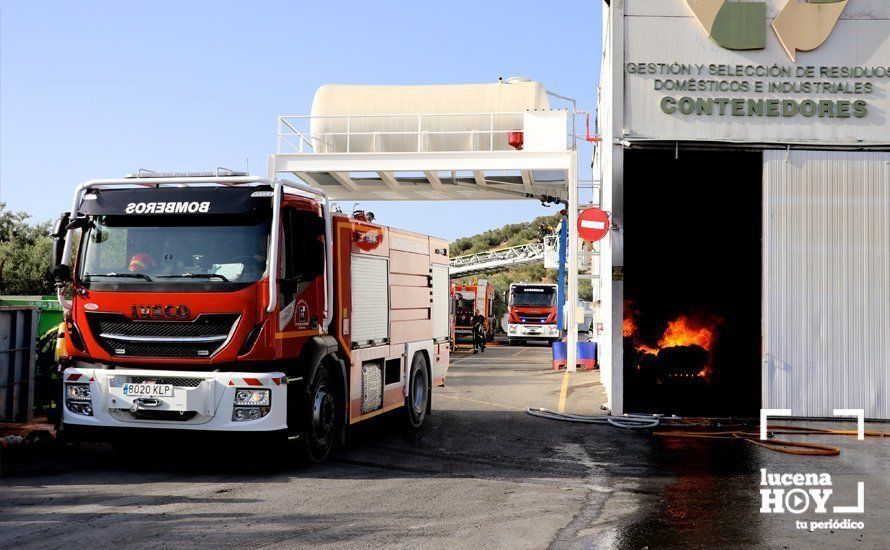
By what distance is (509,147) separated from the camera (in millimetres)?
24594

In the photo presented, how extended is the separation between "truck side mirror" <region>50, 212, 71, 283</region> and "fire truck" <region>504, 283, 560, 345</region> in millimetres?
A: 35740

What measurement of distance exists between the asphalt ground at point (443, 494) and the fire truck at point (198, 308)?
1.88ft

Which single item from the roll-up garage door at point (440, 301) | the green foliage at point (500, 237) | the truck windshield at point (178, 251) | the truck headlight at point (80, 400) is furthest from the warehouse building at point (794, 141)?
the green foliage at point (500, 237)

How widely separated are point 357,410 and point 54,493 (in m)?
3.95

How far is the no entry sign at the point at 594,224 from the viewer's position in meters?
16.2

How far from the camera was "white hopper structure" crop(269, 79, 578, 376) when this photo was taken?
23.1 m

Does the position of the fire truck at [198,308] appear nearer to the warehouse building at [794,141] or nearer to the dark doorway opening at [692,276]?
the warehouse building at [794,141]

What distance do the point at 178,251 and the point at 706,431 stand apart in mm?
8354

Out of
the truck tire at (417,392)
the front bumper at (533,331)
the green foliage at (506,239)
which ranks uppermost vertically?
the green foliage at (506,239)

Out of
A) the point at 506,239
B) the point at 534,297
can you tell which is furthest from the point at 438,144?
the point at 506,239

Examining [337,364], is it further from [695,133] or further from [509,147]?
[509,147]

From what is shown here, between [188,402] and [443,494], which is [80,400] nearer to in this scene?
[188,402]

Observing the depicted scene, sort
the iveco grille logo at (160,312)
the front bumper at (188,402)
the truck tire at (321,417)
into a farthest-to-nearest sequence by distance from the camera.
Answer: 1. the truck tire at (321,417)
2. the iveco grille logo at (160,312)
3. the front bumper at (188,402)

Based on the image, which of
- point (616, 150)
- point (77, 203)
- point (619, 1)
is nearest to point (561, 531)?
point (77, 203)
